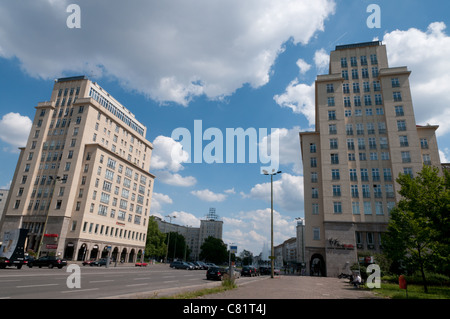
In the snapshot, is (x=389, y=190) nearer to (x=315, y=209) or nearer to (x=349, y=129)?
(x=315, y=209)

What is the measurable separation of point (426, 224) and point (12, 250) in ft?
118

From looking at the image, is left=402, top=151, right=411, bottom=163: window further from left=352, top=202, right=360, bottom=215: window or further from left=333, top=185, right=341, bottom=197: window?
left=333, top=185, right=341, bottom=197: window

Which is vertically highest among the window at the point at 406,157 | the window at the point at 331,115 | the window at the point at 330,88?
the window at the point at 330,88

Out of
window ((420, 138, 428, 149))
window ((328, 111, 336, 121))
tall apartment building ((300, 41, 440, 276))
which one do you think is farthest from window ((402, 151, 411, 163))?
window ((328, 111, 336, 121))

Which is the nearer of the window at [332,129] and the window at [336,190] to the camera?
the window at [336,190]

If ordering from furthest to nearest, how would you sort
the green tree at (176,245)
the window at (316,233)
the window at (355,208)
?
the green tree at (176,245)
the window at (316,233)
the window at (355,208)

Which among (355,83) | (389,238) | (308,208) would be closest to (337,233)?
(308,208)

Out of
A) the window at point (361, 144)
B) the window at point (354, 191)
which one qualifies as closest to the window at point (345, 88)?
the window at point (361, 144)

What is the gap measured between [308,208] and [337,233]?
22.3ft

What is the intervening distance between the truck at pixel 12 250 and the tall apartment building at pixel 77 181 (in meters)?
30.1

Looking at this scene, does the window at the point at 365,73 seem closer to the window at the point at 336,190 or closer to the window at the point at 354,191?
the window at the point at 354,191

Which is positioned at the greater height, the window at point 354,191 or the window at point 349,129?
the window at point 349,129

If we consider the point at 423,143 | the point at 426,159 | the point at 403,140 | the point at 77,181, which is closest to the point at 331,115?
the point at 403,140

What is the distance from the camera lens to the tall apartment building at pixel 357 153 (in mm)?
47562
